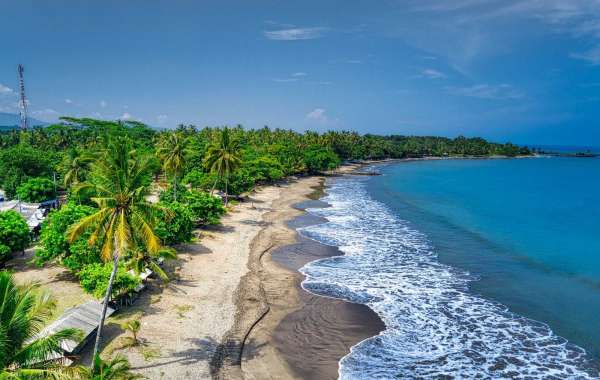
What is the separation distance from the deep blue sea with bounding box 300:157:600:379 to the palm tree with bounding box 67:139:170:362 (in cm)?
1216

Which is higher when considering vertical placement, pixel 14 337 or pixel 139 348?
pixel 14 337

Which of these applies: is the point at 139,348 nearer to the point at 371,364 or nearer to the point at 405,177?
the point at 371,364

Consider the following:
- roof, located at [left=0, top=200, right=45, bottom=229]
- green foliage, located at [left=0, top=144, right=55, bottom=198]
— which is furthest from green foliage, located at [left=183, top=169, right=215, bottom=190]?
roof, located at [left=0, top=200, right=45, bottom=229]

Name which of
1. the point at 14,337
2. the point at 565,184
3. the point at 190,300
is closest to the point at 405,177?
the point at 565,184

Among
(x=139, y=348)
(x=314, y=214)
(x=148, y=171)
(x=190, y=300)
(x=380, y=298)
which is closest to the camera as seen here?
(x=148, y=171)

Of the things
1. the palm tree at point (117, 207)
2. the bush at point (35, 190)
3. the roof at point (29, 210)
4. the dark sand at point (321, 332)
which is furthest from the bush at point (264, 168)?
the palm tree at point (117, 207)

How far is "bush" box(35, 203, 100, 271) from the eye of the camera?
27.1 metres

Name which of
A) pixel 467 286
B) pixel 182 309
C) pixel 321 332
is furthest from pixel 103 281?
pixel 467 286

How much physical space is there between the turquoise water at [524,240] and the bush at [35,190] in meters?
46.2

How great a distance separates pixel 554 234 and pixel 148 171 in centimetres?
5276

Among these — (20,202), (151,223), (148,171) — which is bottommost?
(20,202)

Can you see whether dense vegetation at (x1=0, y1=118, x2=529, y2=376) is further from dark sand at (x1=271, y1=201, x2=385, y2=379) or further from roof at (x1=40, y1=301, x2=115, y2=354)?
dark sand at (x1=271, y1=201, x2=385, y2=379)

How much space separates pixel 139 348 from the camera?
67.7 ft

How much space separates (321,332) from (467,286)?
14784 millimetres
